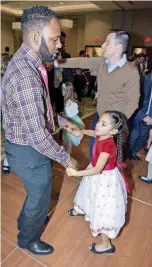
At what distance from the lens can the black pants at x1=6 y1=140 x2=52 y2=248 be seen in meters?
1.26

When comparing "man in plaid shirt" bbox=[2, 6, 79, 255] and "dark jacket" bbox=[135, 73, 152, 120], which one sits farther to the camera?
"dark jacket" bbox=[135, 73, 152, 120]

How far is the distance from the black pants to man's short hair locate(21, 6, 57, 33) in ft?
2.16

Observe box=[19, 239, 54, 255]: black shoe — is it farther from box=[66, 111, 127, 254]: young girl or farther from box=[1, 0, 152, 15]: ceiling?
box=[1, 0, 152, 15]: ceiling

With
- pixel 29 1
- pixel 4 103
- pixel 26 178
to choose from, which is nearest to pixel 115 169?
pixel 26 178

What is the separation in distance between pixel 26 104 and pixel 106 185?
0.88 m

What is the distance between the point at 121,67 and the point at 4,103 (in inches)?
46.5

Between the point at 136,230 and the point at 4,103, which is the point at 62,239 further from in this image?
the point at 4,103

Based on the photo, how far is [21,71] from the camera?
1.06m

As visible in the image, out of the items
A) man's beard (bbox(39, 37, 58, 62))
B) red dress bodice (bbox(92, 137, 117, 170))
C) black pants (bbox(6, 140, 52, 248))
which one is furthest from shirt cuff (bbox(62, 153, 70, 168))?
man's beard (bbox(39, 37, 58, 62))

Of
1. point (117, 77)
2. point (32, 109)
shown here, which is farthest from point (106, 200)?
point (117, 77)

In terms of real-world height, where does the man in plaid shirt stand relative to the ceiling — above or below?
below

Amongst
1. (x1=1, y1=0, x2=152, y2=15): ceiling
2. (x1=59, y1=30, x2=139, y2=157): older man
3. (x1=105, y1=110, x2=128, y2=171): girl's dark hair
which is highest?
(x1=1, y1=0, x2=152, y2=15): ceiling

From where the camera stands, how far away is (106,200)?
5.21 ft

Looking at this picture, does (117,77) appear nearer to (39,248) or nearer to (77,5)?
(39,248)
